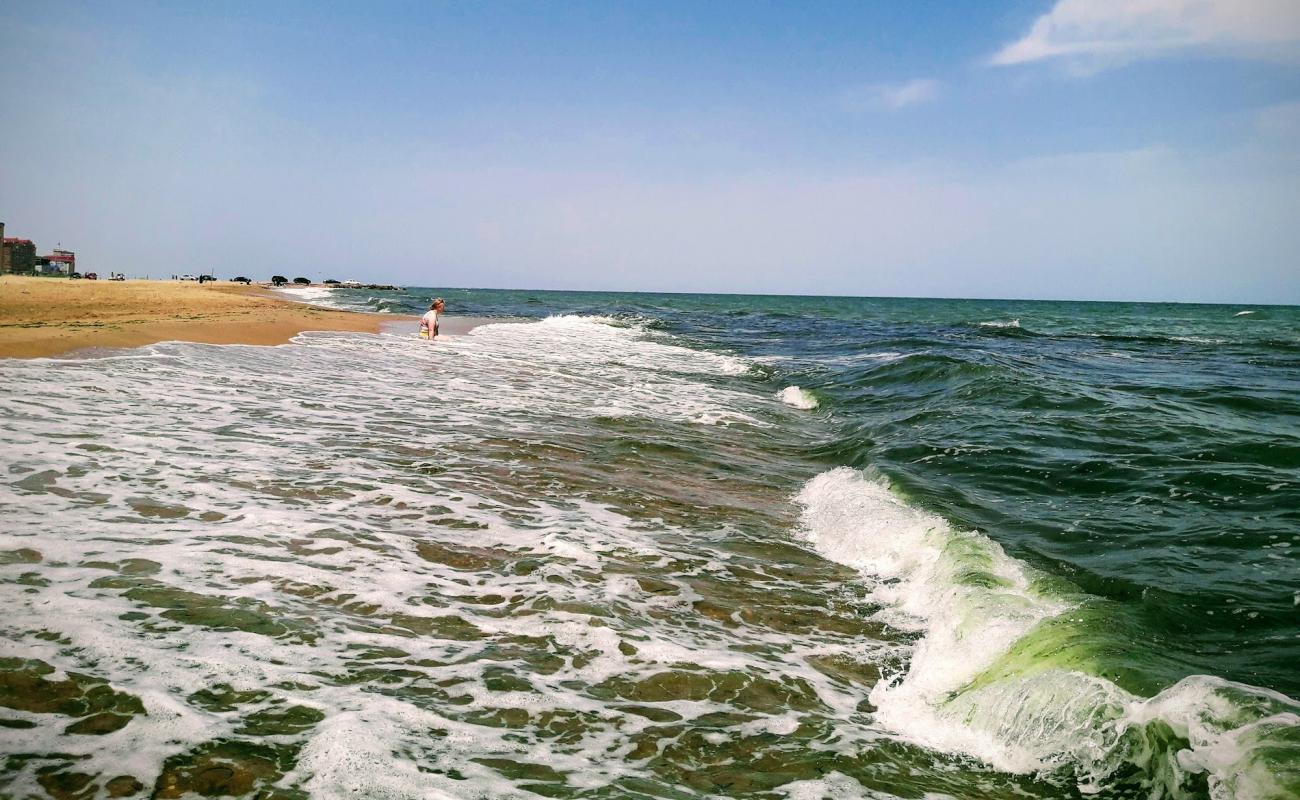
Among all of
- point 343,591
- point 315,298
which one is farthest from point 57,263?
point 343,591

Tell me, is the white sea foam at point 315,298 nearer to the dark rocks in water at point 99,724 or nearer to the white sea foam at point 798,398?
the white sea foam at point 798,398

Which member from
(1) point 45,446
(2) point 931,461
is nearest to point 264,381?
(1) point 45,446

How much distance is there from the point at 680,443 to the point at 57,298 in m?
28.0

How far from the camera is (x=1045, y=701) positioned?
3.58m

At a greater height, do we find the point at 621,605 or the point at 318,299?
the point at 318,299

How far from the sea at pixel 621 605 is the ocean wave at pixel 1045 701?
0.7 inches

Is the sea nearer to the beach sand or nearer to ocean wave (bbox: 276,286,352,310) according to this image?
the beach sand

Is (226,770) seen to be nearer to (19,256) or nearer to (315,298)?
(315,298)

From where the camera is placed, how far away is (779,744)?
3.32 metres

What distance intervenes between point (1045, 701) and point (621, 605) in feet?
7.68

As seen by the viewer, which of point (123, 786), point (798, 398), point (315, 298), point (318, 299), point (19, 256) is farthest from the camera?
point (19, 256)

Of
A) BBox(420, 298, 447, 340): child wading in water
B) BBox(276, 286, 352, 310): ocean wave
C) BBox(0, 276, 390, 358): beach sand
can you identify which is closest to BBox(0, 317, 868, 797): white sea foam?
BBox(0, 276, 390, 358): beach sand

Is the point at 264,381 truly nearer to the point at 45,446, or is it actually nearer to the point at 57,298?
the point at 45,446

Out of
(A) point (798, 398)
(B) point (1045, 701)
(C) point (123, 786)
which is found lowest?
(B) point (1045, 701)
